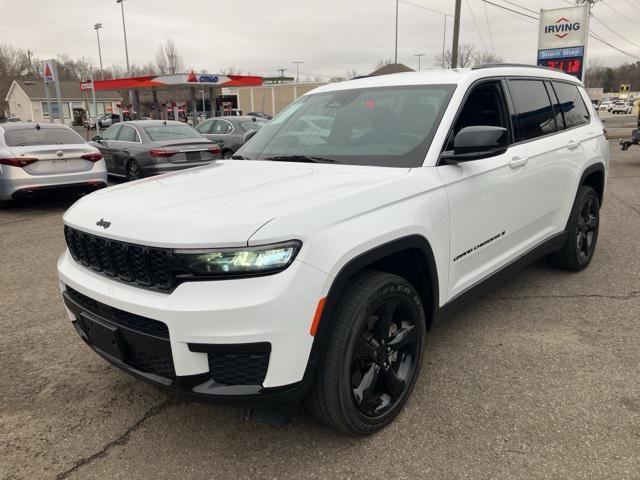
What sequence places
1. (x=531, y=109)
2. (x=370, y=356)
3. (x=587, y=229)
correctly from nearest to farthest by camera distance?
(x=370, y=356) → (x=531, y=109) → (x=587, y=229)

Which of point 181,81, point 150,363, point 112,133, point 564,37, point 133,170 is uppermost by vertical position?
point 564,37

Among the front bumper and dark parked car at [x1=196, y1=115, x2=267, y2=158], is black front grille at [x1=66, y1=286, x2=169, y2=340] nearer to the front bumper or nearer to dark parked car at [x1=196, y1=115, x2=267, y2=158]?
the front bumper

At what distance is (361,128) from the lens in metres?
3.42

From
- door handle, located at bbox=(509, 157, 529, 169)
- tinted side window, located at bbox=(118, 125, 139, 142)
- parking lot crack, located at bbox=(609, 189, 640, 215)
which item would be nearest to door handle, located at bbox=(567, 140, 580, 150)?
door handle, located at bbox=(509, 157, 529, 169)

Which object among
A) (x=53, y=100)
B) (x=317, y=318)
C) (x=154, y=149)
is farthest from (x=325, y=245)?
(x=53, y=100)

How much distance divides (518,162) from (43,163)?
768cm

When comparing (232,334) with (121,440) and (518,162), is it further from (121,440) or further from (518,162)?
(518,162)

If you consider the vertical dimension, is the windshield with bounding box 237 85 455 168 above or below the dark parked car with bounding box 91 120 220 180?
above

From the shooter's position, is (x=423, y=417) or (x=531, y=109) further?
(x=531, y=109)

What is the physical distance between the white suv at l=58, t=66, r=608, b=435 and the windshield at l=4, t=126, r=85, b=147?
648cm

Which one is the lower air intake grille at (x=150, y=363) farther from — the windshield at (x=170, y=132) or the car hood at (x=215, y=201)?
the windshield at (x=170, y=132)

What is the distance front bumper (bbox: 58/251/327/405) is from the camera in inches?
81.8

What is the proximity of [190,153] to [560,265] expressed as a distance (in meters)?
7.80

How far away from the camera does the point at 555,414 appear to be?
2814mm
